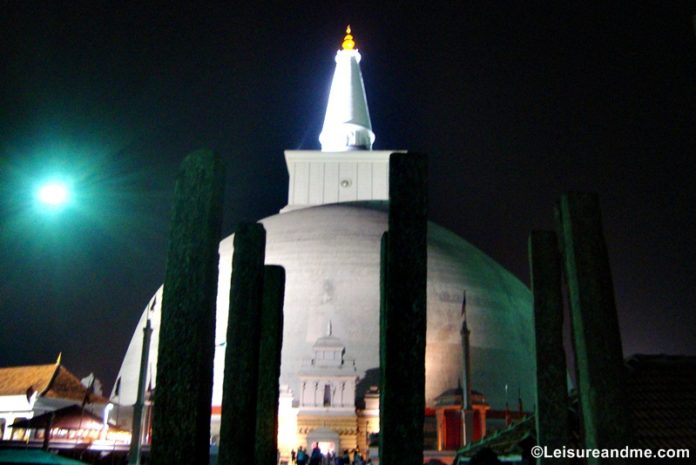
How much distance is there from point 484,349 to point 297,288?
7.53 metres

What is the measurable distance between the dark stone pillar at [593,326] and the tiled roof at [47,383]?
24.3 metres

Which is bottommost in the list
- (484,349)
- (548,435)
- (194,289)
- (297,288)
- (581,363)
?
(548,435)

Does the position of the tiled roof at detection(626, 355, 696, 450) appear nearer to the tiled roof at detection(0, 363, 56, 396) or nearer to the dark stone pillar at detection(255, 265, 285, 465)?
the dark stone pillar at detection(255, 265, 285, 465)

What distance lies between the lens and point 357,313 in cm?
2694

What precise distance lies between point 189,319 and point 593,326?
3.35 metres

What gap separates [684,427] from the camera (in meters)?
8.91

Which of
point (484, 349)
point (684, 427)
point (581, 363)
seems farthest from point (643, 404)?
point (484, 349)

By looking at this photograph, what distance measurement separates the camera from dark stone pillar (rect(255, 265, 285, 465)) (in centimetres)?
904

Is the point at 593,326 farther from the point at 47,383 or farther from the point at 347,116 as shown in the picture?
the point at 347,116

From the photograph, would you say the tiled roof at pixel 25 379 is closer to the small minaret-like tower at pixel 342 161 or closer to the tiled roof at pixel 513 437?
the small minaret-like tower at pixel 342 161

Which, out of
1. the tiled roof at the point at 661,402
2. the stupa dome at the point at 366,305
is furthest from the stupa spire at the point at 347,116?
the tiled roof at the point at 661,402

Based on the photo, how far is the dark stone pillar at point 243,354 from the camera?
778 centimetres

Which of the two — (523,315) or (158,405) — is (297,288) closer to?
(523,315)

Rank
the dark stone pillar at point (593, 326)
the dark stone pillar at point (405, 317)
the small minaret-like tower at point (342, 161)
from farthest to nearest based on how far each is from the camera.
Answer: the small minaret-like tower at point (342, 161) → the dark stone pillar at point (593, 326) → the dark stone pillar at point (405, 317)
